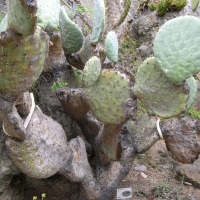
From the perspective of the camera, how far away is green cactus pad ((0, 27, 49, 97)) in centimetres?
85

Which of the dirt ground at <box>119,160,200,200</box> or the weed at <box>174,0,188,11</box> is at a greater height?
the weed at <box>174,0,188,11</box>

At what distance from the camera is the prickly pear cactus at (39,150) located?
1.31m

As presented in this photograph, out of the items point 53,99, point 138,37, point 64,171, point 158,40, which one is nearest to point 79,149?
point 64,171

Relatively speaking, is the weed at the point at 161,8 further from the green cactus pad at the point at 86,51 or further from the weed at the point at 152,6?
the green cactus pad at the point at 86,51

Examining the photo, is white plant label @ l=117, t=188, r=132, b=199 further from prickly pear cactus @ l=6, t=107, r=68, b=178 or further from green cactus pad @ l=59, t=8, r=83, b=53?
green cactus pad @ l=59, t=8, r=83, b=53

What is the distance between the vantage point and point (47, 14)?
1.30 m

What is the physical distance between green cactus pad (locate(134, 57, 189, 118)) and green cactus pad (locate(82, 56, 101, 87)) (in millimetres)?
282

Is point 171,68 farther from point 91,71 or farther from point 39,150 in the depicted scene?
point 39,150

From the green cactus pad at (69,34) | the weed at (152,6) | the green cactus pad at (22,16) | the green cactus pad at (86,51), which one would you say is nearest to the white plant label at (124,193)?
the green cactus pad at (86,51)

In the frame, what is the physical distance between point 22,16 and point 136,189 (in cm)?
200

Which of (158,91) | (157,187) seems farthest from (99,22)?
(157,187)

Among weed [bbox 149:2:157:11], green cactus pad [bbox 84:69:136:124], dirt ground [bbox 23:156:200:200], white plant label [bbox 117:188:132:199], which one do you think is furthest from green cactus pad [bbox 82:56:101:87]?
weed [bbox 149:2:157:11]

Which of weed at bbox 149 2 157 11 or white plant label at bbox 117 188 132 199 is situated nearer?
white plant label at bbox 117 188 132 199

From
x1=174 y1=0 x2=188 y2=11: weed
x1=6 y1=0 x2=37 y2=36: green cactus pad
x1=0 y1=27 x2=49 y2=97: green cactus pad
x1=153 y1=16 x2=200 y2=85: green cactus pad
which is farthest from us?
x1=174 y1=0 x2=188 y2=11: weed
